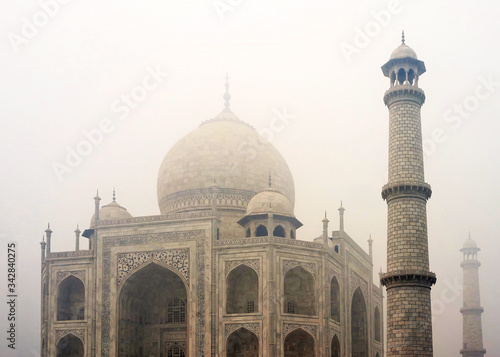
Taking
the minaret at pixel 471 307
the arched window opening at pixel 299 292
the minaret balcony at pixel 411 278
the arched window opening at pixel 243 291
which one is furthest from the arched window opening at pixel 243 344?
the minaret at pixel 471 307

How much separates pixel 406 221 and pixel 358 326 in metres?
13.0

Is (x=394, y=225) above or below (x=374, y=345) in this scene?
above

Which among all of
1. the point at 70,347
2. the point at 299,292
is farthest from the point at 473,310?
the point at 70,347

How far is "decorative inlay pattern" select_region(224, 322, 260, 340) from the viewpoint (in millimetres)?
25797

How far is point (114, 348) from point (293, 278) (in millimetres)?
6670

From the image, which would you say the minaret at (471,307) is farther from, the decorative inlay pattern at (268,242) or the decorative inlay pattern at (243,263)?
the decorative inlay pattern at (243,263)

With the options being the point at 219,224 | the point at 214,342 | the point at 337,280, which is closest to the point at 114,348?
the point at 214,342

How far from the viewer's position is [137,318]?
2883cm

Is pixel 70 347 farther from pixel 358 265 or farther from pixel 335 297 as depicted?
pixel 358 265

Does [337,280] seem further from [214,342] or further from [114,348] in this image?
[114,348]

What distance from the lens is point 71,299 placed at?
29.2m

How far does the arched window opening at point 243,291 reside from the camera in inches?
1072

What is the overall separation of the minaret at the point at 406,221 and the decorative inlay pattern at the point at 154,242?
8720 mm

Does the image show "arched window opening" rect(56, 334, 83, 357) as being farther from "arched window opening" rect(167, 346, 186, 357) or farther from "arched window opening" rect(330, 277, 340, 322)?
"arched window opening" rect(330, 277, 340, 322)
